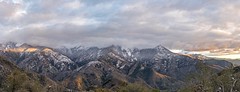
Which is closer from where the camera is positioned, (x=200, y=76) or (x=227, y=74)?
(x=200, y=76)

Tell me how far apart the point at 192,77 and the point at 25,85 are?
81231mm

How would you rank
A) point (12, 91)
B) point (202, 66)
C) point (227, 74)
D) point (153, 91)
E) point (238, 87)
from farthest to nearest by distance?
point (153, 91)
point (12, 91)
point (238, 87)
point (227, 74)
point (202, 66)

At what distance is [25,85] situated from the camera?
160m

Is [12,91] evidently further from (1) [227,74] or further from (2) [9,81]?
(1) [227,74]

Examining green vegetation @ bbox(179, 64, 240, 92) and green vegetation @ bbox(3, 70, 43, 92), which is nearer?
green vegetation @ bbox(179, 64, 240, 92)

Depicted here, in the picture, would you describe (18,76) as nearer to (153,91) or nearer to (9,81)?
(9,81)

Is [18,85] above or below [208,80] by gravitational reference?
below

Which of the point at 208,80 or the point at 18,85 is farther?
the point at 18,85

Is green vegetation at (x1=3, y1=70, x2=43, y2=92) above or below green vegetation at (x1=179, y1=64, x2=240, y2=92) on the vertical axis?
below

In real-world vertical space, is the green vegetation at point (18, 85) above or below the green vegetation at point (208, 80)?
below

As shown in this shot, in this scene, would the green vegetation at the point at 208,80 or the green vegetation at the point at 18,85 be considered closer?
the green vegetation at the point at 208,80

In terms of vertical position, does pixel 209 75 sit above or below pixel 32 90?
above

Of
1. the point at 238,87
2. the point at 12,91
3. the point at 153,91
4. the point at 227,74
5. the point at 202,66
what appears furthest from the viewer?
the point at 153,91

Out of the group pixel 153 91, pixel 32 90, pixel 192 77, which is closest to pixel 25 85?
pixel 32 90
